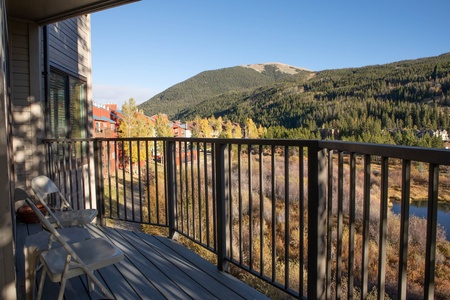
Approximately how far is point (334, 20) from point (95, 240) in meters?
69.5

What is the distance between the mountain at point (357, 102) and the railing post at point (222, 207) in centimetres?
1704

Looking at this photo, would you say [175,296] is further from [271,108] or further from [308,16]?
[308,16]

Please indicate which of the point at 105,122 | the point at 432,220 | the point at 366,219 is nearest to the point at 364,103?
the point at 105,122

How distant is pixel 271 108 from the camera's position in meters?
35.3

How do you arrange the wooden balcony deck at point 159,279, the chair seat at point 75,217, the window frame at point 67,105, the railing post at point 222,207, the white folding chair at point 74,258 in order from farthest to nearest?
the window frame at point 67,105 < the chair seat at point 75,217 < the railing post at point 222,207 < the wooden balcony deck at point 159,279 < the white folding chair at point 74,258

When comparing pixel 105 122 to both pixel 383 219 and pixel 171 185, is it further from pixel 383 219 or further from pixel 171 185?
pixel 383 219

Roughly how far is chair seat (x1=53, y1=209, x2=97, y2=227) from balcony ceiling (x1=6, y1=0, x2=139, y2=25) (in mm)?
2129

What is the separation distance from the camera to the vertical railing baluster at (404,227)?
117 cm

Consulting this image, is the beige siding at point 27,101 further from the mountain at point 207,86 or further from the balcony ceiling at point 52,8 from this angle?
the mountain at point 207,86

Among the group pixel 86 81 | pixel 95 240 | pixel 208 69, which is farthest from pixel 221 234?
pixel 208 69

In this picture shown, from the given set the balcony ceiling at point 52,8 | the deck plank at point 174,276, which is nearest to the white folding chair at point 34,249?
the deck plank at point 174,276

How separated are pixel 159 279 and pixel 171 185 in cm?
118

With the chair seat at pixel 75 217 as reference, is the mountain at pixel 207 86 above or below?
above

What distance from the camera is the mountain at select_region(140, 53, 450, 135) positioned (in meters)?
20.9
